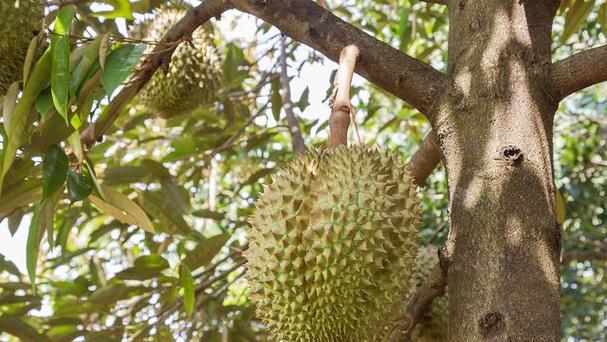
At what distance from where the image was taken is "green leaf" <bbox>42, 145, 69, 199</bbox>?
4.44ft

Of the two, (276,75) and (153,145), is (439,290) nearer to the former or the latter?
(276,75)

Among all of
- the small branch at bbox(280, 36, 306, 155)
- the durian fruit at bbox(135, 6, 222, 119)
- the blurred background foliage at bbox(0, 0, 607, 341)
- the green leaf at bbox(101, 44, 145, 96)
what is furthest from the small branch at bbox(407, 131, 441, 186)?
the durian fruit at bbox(135, 6, 222, 119)

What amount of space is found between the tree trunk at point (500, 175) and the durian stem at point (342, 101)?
0.15 meters

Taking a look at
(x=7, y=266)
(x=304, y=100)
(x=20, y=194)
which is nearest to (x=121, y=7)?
(x=20, y=194)

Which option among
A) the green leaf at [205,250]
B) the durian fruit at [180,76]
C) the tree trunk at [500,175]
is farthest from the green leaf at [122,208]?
the durian fruit at [180,76]

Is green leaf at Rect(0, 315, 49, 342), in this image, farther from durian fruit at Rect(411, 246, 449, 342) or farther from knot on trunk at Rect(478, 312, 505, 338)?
knot on trunk at Rect(478, 312, 505, 338)

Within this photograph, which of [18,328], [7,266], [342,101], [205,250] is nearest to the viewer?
[342,101]

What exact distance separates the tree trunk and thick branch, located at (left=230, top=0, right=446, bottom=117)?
37 millimetres

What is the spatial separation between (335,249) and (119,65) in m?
0.53

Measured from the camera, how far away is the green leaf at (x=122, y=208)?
1591 mm

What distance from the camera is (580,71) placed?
117 cm

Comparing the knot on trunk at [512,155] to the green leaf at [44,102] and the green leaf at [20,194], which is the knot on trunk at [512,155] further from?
the green leaf at [20,194]

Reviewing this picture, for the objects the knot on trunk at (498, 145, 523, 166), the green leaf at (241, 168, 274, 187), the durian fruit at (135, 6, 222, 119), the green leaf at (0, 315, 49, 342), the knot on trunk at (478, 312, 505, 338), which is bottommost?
the knot on trunk at (478, 312, 505, 338)

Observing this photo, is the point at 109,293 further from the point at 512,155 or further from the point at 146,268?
the point at 512,155
